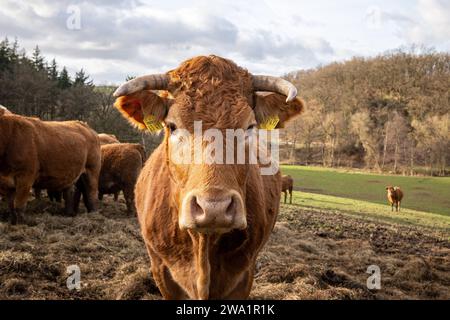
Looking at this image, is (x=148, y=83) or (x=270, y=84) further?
(x=270, y=84)

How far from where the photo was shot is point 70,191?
411 inches

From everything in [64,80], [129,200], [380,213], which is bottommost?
[380,213]

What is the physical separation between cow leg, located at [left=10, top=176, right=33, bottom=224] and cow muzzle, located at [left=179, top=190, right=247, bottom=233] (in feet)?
23.6

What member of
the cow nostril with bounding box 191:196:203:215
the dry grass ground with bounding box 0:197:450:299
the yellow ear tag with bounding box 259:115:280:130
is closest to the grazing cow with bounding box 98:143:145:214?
the dry grass ground with bounding box 0:197:450:299

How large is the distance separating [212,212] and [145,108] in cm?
135

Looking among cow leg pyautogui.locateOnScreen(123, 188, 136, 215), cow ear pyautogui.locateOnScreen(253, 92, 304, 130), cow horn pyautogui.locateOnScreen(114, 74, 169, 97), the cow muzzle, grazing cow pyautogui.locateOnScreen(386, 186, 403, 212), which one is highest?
cow horn pyautogui.locateOnScreen(114, 74, 169, 97)

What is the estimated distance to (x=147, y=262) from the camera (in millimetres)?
6879

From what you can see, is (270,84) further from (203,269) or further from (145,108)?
(203,269)

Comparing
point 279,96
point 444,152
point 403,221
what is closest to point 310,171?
point 444,152

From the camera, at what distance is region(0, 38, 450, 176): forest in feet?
103

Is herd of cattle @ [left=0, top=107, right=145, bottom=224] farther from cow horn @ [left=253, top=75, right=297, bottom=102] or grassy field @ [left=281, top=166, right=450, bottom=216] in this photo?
grassy field @ [left=281, top=166, right=450, bottom=216]

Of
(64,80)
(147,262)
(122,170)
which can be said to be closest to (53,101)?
(64,80)

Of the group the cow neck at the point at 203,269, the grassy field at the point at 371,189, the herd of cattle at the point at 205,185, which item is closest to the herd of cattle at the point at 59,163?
the herd of cattle at the point at 205,185

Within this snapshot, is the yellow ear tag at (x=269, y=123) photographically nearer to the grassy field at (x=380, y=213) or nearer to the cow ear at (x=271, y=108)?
the cow ear at (x=271, y=108)
